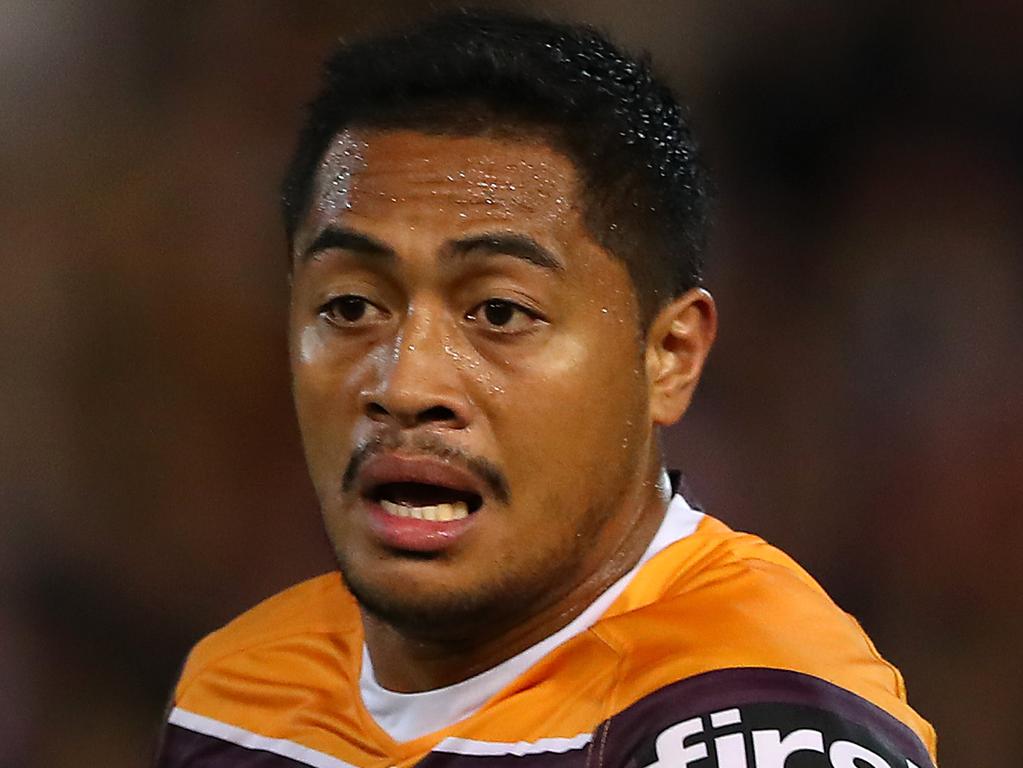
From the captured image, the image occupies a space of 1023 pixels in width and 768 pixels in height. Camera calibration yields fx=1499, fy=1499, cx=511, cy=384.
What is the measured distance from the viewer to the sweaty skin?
1192mm

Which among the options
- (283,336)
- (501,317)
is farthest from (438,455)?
(283,336)

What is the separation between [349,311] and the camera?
→ 1.27m

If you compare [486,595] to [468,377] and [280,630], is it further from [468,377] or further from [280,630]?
[280,630]

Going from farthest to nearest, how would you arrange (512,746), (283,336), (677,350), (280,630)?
(283,336) → (280,630) → (677,350) → (512,746)

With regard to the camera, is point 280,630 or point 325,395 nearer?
point 325,395

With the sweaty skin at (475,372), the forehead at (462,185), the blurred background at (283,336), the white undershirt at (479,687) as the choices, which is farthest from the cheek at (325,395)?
Answer: the blurred background at (283,336)

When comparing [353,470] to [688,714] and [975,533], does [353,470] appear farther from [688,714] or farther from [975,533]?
[975,533]

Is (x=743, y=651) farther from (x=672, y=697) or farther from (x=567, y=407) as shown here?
(x=567, y=407)

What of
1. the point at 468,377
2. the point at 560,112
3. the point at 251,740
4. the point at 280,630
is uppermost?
the point at 560,112

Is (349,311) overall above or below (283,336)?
below

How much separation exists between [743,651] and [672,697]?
6cm

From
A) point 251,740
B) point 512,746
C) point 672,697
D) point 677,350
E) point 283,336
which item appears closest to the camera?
point 672,697

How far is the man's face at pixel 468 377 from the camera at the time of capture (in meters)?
1.19

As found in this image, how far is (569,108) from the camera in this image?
1.25 meters
